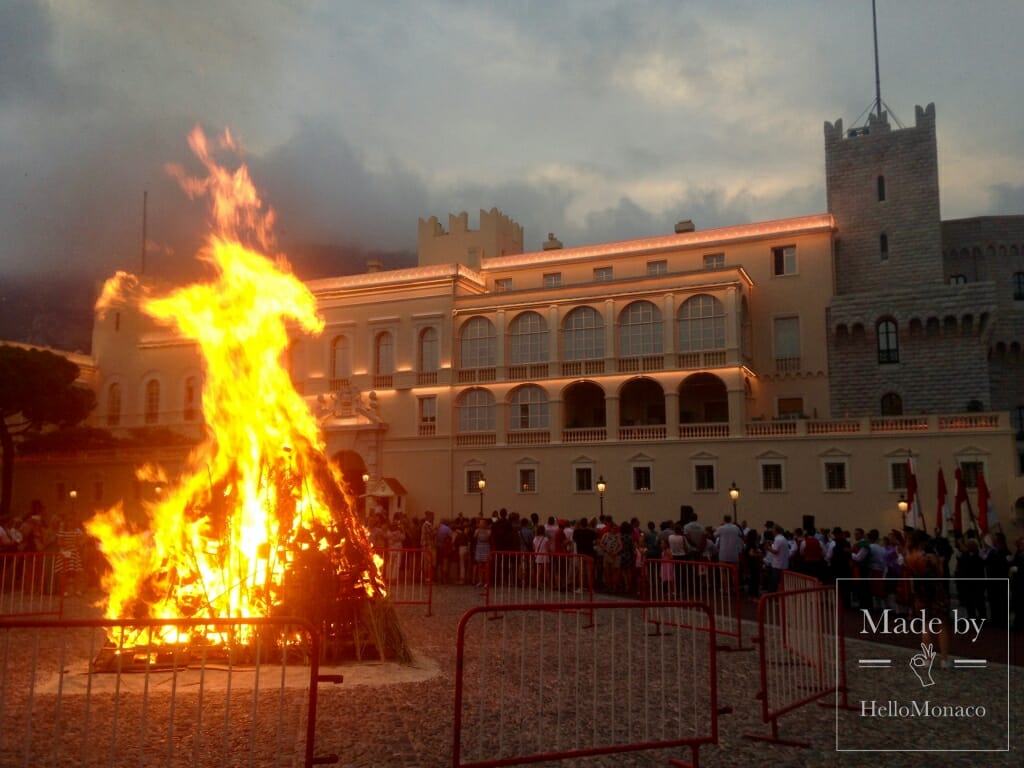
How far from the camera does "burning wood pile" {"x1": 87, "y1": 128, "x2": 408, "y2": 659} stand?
10.5m

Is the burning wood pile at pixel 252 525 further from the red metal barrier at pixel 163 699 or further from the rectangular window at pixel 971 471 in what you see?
the rectangular window at pixel 971 471

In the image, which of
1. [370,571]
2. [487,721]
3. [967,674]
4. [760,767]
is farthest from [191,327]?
[967,674]

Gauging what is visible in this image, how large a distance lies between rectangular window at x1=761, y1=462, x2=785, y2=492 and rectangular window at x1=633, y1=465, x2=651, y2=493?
4.83 meters

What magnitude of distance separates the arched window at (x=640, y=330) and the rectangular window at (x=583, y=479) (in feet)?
Answer: 18.3

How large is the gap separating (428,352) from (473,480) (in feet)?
23.6

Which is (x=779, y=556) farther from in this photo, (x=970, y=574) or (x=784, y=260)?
(x=784, y=260)

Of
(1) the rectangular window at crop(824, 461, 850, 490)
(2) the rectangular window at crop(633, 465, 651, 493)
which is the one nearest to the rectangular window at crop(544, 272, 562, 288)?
(2) the rectangular window at crop(633, 465, 651, 493)

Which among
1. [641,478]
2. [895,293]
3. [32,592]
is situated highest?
[895,293]

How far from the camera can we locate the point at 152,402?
52281 mm

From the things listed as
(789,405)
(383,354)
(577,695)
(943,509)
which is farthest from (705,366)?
(577,695)

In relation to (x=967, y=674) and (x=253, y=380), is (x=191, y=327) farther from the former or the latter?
(x=967, y=674)

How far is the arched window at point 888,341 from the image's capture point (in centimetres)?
3953

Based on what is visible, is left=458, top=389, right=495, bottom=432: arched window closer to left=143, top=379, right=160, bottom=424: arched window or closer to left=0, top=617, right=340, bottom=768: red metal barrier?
left=143, top=379, right=160, bottom=424: arched window

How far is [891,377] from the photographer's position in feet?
129
